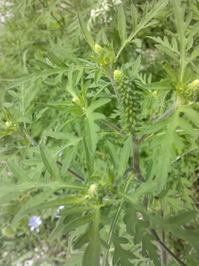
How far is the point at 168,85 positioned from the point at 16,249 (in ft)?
8.55

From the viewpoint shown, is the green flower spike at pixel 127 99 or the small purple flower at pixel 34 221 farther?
the small purple flower at pixel 34 221

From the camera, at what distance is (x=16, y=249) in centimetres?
278

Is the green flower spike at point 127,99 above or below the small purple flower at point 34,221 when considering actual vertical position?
above

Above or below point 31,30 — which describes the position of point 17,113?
below

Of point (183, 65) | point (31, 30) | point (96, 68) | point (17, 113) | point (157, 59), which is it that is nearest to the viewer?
point (183, 65)

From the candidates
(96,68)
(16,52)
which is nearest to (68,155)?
(96,68)

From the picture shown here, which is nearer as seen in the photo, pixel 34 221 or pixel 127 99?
pixel 127 99

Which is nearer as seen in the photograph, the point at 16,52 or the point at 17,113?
the point at 17,113

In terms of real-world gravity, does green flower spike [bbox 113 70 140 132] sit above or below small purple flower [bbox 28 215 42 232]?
above

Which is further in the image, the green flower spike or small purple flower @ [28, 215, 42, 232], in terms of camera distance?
small purple flower @ [28, 215, 42, 232]

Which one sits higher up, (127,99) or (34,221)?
(127,99)

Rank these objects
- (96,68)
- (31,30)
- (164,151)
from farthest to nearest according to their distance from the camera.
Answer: (31,30) → (96,68) → (164,151)

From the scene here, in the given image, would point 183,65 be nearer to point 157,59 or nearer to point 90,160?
point 90,160

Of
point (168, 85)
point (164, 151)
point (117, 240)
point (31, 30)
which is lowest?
point (117, 240)
